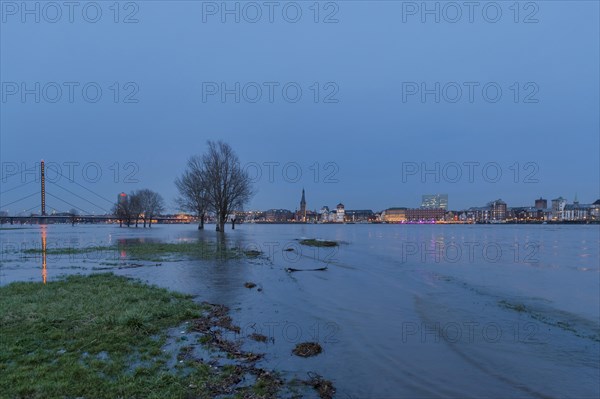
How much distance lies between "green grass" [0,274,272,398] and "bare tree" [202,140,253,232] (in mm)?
44134

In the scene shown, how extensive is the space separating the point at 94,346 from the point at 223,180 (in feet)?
164

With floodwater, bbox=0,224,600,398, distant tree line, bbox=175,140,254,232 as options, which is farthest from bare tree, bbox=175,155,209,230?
floodwater, bbox=0,224,600,398

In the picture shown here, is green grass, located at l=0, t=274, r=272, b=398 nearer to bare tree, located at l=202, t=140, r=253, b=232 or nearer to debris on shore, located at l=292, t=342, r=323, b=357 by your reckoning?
debris on shore, located at l=292, t=342, r=323, b=357

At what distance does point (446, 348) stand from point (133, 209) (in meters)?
105

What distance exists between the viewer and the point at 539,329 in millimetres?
A: 10844

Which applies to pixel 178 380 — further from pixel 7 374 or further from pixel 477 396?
pixel 477 396

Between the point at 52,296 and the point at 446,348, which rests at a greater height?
the point at 52,296

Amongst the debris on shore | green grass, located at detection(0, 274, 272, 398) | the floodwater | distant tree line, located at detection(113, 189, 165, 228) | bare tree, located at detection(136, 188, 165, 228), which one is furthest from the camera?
bare tree, located at detection(136, 188, 165, 228)

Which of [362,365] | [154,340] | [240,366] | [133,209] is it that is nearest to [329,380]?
[362,365]

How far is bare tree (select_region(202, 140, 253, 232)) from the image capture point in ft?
182

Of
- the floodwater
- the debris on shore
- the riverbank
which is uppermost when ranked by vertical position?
the riverbank

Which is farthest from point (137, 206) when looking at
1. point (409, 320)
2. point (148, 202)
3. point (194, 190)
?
point (409, 320)

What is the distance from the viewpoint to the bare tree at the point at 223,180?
182ft

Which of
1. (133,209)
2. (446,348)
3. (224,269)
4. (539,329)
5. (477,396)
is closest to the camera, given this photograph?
(477,396)
